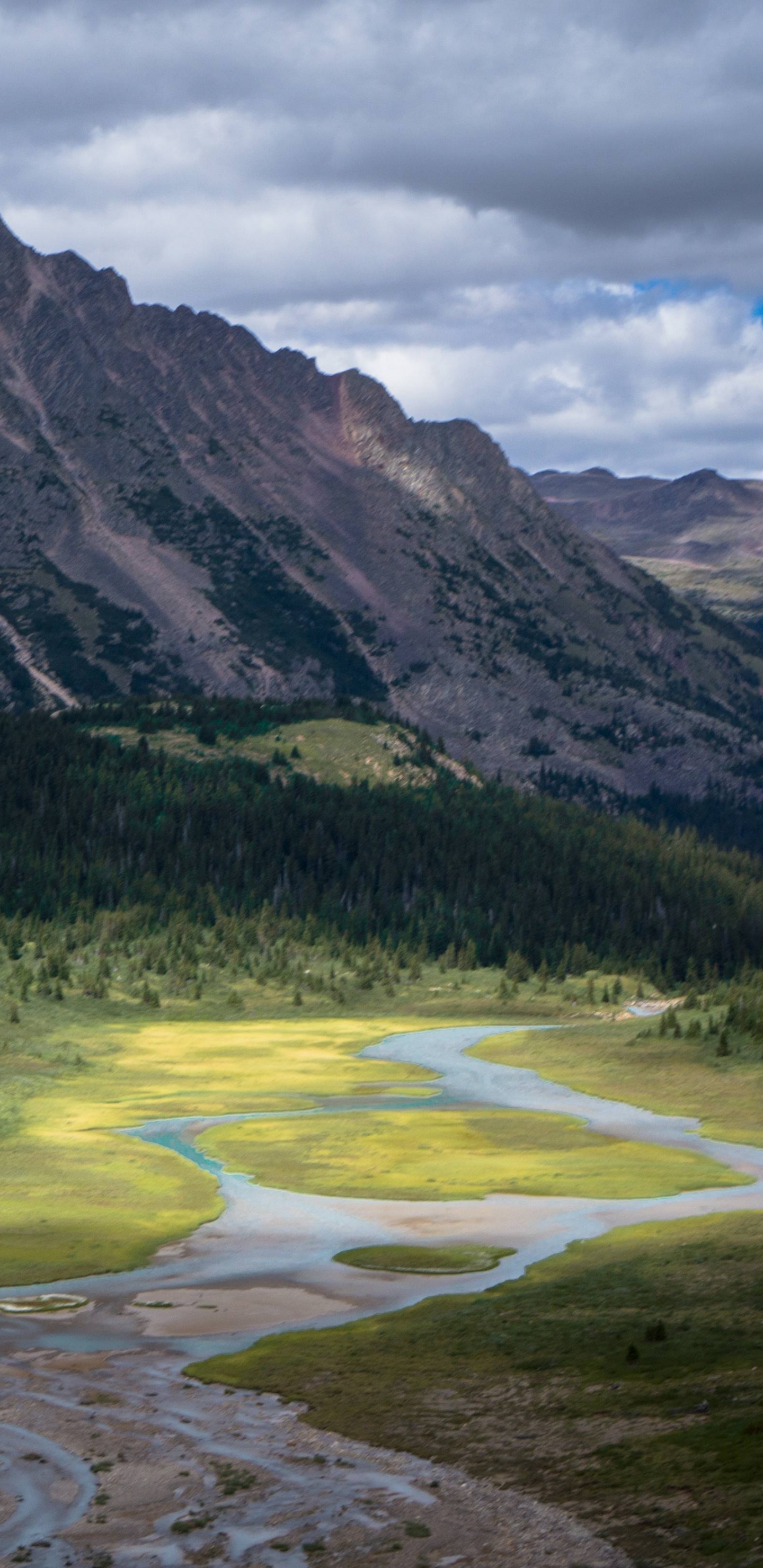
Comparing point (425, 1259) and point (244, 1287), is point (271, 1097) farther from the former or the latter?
point (244, 1287)

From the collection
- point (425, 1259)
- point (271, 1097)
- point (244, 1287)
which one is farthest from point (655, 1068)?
point (244, 1287)

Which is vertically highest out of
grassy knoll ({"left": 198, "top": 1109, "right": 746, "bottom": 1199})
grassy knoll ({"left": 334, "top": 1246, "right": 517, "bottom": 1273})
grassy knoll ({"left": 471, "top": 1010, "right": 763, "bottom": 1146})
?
grassy knoll ({"left": 334, "top": 1246, "right": 517, "bottom": 1273})

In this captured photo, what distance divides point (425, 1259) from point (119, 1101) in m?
56.7

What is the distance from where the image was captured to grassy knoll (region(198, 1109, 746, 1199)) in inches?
3179

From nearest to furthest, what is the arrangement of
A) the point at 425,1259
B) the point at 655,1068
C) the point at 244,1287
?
1. the point at 244,1287
2. the point at 425,1259
3. the point at 655,1068

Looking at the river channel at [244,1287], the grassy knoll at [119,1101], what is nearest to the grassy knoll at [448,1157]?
the river channel at [244,1287]

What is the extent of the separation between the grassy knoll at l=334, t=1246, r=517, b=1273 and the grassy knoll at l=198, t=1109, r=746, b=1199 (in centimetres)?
1249

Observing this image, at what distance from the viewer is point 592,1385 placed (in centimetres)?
4447

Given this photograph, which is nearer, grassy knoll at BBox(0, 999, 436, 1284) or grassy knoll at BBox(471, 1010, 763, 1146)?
grassy knoll at BBox(0, 999, 436, 1284)

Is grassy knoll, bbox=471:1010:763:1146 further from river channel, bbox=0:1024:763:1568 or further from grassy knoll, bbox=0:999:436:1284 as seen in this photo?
river channel, bbox=0:1024:763:1568

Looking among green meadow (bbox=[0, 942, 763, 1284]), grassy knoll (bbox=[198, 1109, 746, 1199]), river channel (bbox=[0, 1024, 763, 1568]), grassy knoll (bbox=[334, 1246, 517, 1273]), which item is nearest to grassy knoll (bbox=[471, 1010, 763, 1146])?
green meadow (bbox=[0, 942, 763, 1284])

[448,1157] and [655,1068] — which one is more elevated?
[448,1157]

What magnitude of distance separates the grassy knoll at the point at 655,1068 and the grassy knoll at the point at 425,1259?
130 feet

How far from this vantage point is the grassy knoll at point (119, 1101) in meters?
68.3
